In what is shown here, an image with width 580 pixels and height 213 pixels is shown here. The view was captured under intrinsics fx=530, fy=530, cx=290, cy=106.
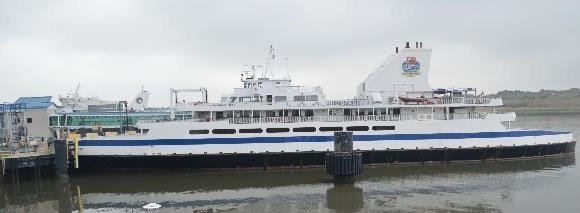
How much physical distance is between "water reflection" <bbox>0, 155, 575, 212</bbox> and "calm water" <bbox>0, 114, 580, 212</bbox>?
0.03 m

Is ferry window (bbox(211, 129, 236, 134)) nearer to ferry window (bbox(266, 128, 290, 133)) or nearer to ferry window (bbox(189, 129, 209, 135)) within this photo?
ferry window (bbox(189, 129, 209, 135))

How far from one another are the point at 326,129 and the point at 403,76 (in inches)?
239

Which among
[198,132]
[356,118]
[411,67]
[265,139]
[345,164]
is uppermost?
[411,67]

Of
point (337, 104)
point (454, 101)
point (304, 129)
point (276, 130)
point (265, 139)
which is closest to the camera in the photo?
point (265, 139)

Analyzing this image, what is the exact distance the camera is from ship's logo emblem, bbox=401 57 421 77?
2998 cm

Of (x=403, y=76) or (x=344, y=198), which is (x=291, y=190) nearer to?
(x=344, y=198)

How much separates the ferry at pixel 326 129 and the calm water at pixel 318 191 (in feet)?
2.72

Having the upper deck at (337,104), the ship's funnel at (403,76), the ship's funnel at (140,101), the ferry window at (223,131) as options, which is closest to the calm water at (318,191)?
the ferry window at (223,131)

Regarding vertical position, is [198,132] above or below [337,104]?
below

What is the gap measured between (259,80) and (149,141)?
22.7 feet

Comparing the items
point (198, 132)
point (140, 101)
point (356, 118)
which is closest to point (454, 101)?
point (356, 118)

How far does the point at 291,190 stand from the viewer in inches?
842

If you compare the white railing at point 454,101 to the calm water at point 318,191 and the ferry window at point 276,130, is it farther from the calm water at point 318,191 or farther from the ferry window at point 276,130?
the ferry window at point 276,130

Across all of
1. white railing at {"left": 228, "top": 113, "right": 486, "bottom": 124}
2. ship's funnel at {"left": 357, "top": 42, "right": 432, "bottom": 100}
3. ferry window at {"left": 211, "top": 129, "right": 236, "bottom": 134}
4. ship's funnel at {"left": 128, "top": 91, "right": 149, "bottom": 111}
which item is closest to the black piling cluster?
white railing at {"left": 228, "top": 113, "right": 486, "bottom": 124}
